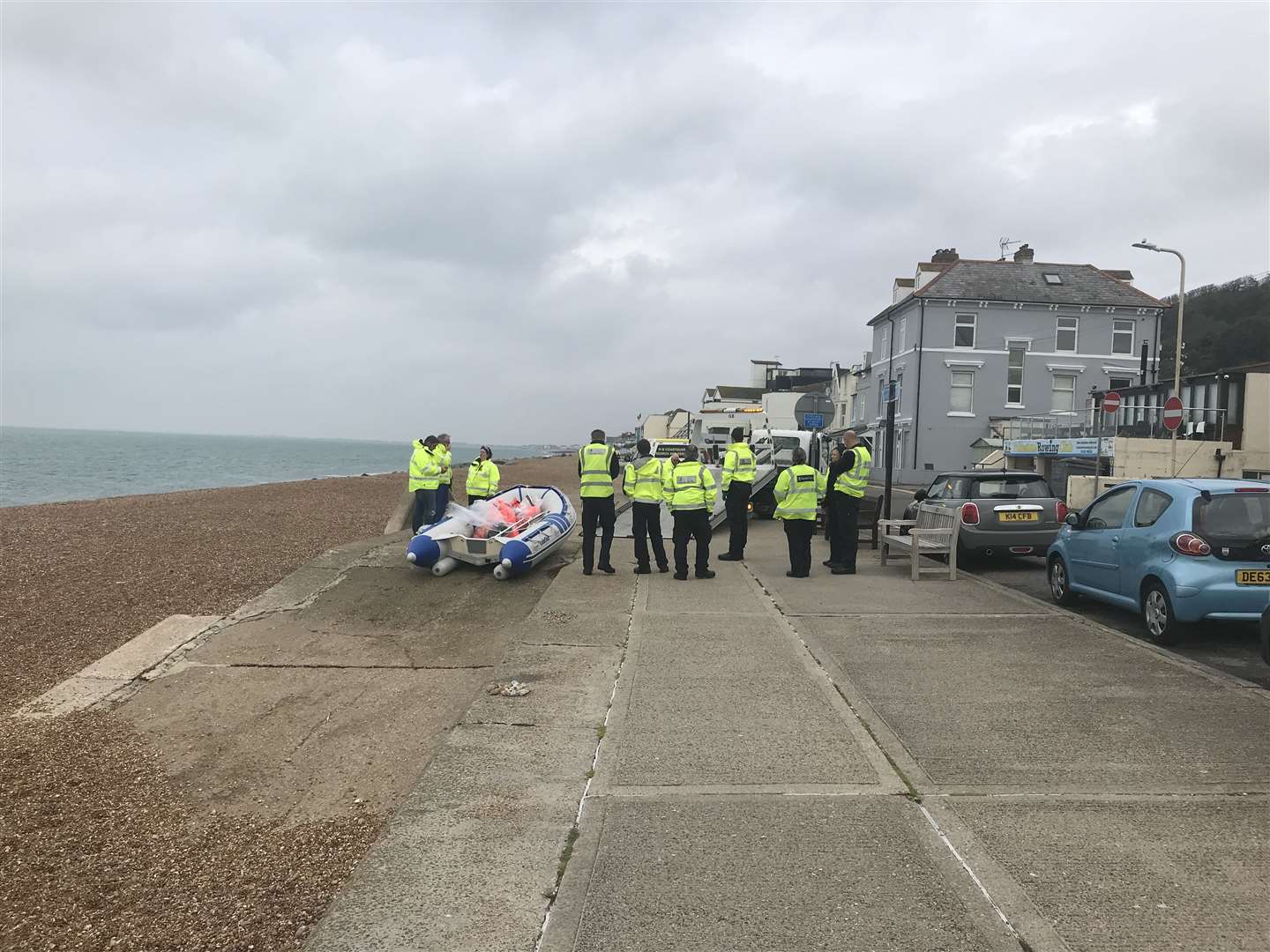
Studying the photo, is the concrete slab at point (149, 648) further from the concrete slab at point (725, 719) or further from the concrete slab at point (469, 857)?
the concrete slab at point (725, 719)

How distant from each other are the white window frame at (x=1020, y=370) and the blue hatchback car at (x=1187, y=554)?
37.2m

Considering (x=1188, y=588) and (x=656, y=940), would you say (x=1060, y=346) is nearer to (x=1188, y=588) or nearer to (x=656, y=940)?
(x=1188, y=588)

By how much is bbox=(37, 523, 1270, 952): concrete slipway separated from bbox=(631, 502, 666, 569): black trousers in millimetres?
2406

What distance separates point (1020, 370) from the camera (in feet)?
142

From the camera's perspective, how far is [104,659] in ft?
25.8

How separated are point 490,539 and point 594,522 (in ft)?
4.36

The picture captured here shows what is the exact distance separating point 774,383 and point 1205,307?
37135mm

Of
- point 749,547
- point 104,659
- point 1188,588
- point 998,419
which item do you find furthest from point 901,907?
point 998,419

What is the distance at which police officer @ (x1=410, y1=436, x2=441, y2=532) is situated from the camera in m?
14.6

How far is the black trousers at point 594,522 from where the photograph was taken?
1131 centimetres

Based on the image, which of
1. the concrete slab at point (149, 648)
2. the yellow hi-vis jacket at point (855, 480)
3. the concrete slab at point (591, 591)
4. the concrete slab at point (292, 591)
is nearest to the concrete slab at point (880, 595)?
the yellow hi-vis jacket at point (855, 480)

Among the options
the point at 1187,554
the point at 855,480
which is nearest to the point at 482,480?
the point at 855,480

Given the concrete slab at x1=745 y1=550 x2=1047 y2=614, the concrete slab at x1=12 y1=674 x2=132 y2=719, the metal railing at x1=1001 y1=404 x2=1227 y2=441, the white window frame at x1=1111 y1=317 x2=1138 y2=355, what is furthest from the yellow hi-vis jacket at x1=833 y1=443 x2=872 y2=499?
the white window frame at x1=1111 y1=317 x2=1138 y2=355

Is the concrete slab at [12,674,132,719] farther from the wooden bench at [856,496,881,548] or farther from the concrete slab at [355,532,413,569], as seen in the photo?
the wooden bench at [856,496,881,548]
